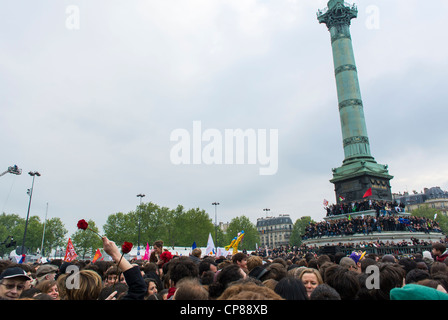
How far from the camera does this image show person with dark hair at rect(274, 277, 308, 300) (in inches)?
120

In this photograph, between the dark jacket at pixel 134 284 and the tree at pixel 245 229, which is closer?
the dark jacket at pixel 134 284

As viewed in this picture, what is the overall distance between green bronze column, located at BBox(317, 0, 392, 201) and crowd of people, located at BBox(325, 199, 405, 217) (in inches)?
65.2

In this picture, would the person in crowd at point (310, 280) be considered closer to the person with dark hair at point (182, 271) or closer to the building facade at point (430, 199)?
the person with dark hair at point (182, 271)

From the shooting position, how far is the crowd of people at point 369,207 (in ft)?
103

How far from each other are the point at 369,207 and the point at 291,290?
109ft

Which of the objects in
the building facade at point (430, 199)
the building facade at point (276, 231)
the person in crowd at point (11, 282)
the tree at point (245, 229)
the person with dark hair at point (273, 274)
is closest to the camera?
the person in crowd at point (11, 282)

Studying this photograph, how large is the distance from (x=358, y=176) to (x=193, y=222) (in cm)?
5004

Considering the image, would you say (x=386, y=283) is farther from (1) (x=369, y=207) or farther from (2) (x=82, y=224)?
(1) (x=369, y=207)

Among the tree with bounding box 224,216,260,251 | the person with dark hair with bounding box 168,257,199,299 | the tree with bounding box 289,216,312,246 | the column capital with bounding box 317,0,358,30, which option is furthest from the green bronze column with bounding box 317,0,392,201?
the tree with bounding box 289,216,312,246

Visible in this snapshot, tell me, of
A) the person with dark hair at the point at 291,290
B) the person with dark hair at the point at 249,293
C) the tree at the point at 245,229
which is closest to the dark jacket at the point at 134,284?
the person with dark hair at the point at 249,293

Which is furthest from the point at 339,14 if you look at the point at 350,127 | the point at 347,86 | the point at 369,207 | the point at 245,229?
the point at 245,229

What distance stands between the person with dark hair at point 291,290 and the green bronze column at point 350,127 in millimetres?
35063

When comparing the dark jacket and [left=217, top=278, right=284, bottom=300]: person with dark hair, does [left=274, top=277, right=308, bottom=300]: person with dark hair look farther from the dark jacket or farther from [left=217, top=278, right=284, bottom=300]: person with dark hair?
the dark jacket
